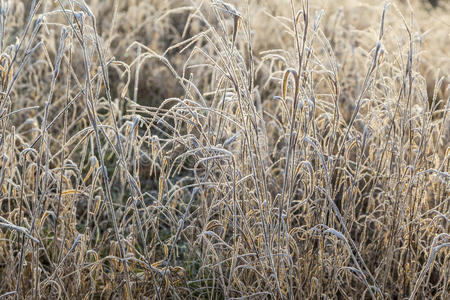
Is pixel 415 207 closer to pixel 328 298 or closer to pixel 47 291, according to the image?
pixel 328 298

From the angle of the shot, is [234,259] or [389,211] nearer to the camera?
[234,259]

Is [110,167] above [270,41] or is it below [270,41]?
below

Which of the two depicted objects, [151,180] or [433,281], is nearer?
[433,281]

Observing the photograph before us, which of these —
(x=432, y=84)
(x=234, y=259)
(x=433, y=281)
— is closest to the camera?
(x=234, y=259)

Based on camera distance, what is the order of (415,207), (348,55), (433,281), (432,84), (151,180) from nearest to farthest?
1. (415,207)
2. (433,281)
3. (151,180)
4. (348,55)
5. (432,84)

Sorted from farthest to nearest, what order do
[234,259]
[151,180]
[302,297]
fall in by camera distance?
[151,180] → [302,297] → [234,259]

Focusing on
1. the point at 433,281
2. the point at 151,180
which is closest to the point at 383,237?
the point at 433,281

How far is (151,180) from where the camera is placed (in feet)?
7.32

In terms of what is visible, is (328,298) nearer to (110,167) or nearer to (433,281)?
(433,281)

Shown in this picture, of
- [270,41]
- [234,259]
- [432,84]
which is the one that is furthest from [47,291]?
A: [432,84]

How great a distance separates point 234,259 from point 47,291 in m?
0.55

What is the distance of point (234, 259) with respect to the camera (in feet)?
3.65

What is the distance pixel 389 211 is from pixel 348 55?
1.34 m

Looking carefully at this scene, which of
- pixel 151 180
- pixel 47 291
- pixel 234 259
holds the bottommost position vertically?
pixel 151 180
